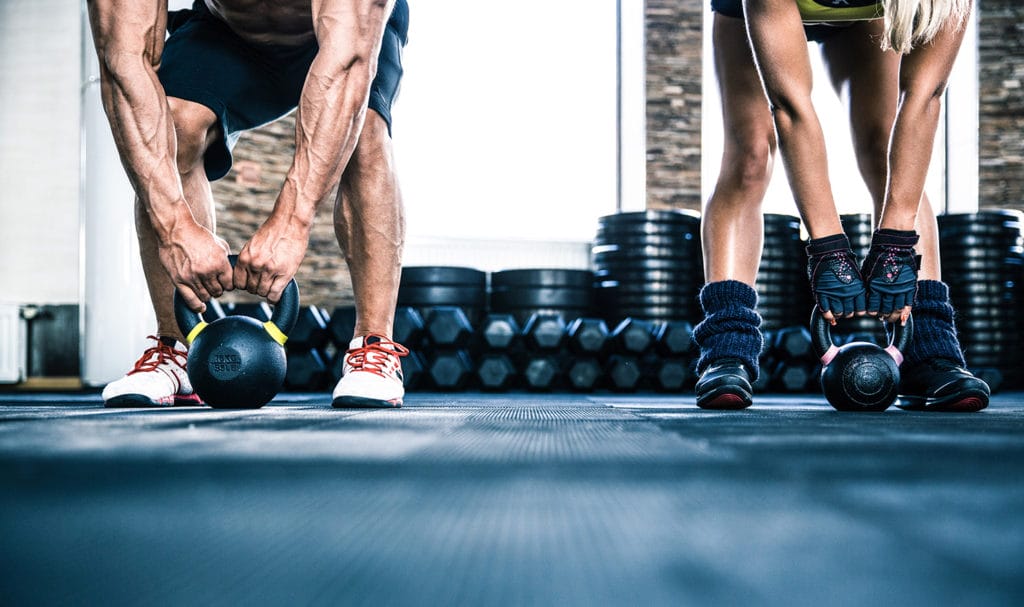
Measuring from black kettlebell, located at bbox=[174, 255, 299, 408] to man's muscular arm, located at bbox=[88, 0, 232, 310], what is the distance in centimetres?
5

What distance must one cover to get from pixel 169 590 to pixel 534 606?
18 centimetres

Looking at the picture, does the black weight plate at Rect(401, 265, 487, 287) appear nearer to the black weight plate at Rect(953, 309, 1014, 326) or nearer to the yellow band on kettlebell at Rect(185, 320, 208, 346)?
the yellow band on kettlebell at Rect(185, 320, 208, 346)

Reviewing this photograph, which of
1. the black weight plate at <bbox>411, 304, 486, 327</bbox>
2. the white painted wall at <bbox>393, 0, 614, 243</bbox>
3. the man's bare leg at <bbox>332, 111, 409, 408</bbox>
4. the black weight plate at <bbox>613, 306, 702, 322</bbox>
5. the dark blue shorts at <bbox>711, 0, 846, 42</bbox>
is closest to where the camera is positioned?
the man's bare leg at <bbox>332, 111, 409, 408</bbox>

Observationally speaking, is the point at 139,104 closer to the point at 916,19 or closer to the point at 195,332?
the point at 195,332

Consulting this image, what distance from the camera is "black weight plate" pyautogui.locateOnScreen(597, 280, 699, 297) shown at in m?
3.74

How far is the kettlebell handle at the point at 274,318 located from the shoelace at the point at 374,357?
0.73ft

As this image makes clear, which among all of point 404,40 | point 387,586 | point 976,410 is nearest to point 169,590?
point 387,586

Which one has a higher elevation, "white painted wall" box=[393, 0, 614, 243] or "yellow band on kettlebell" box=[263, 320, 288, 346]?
"white painted wall" box=[393, 0, 614, 243]

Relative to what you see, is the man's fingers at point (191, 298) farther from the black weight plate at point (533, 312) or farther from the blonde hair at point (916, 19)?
the black weight plate at point (533, 312)

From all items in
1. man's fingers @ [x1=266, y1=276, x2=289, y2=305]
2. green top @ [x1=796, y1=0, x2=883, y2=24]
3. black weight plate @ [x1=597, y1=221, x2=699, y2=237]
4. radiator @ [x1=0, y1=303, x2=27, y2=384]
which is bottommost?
radiator @ [x1=0, y1=303, x2=27, y2=384]

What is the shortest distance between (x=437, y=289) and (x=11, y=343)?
2.86 metres

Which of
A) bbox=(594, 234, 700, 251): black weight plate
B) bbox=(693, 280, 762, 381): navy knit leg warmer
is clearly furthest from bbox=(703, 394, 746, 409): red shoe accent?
bbox=(594, 234, 700, 251): black weight plate

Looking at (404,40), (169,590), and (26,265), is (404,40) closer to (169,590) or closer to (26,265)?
(169,590)

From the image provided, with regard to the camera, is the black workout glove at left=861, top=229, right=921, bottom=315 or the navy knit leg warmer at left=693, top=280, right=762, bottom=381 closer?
the black workout glove at left=861, top=229, right=921, bottom=315
